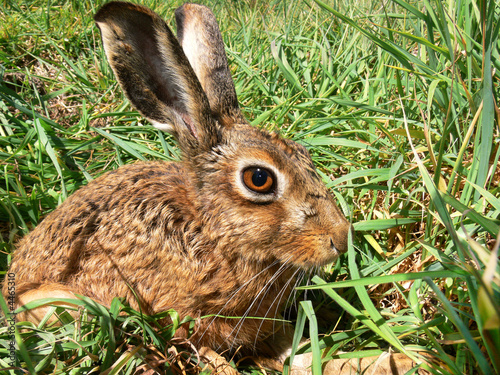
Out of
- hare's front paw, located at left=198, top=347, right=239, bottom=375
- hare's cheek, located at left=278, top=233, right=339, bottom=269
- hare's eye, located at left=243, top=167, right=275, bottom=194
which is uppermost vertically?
hare's eye, located at left=243, top=167, right=275, bottom=194

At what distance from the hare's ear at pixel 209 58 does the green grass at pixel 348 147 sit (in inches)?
31.6

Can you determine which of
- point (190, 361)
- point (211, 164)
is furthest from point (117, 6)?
point (190, 361)

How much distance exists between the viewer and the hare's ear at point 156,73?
8.12 ft

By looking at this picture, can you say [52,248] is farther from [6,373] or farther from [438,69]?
[438,69]

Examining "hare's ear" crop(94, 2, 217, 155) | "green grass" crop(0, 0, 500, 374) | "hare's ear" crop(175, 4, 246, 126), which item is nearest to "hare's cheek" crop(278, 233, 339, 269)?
"green grass" crop(0, 0, 500, 374)

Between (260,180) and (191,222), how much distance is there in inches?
21.6

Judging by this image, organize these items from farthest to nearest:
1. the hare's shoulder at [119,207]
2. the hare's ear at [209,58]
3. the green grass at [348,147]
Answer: the hare's ear at [209,58] < the hare's shoulder at [119,207] < the green grass at [348,147]

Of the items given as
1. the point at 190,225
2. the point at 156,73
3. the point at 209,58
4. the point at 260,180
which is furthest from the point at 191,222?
the point at 209,58

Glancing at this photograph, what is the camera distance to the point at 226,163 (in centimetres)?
273

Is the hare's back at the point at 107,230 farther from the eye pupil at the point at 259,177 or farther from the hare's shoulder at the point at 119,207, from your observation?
the eye pupil at the point at 259,177

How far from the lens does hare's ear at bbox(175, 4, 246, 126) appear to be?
9.89 ft

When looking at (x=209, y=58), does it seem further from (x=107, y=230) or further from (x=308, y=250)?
(x=308, y=250)

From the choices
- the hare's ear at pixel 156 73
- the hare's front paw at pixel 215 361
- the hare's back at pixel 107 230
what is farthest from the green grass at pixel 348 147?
the hare's ear at pixel 156 73

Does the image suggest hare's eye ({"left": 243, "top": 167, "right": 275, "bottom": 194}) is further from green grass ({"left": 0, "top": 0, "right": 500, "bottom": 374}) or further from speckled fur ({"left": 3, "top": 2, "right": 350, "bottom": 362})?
green grass ({"left": 0, "top": 0, "right": 500, "bottom": 374})
